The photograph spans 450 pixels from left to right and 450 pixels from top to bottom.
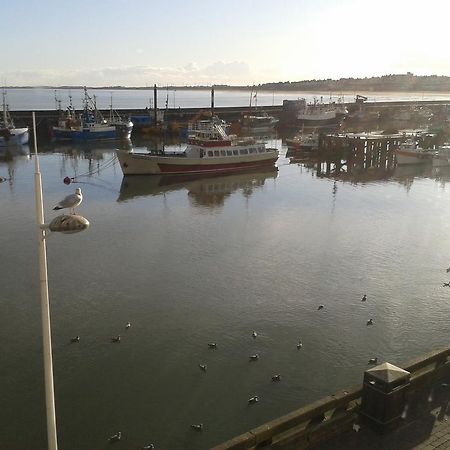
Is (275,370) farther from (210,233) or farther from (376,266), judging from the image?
(210,233)

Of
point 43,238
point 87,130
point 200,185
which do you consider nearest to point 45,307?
point 43,238

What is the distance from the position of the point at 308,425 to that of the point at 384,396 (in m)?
1.68

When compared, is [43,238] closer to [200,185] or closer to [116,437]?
[116,437]

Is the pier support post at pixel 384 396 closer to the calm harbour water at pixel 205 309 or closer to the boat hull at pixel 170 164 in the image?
the calm harbour water at pixel 205 309

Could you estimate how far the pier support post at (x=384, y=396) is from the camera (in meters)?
10.6

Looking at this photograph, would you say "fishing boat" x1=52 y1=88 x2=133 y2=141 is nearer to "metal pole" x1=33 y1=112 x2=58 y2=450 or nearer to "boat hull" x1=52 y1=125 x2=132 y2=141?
"boat hull" x1=52 y1=125 x2=132 y2=141

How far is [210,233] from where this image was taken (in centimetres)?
3094

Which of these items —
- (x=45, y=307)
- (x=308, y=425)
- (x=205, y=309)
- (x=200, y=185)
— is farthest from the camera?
(x=200, y=185)

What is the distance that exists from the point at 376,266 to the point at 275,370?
1139 centimetres

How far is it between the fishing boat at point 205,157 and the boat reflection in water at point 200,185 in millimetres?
702

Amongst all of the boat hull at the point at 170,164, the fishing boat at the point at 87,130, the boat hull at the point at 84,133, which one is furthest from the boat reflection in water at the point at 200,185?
the fishing boat at the point at 87,130

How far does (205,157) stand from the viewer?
169 ft

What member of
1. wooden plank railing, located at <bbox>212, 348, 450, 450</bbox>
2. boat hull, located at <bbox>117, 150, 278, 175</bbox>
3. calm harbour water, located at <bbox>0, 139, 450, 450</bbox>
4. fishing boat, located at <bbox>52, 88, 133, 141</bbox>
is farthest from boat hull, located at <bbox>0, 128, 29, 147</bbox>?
wooden plank railing, located at <bbox>212, 348, 450, 450</bbox>

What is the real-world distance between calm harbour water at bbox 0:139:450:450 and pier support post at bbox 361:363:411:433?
3.55 m
